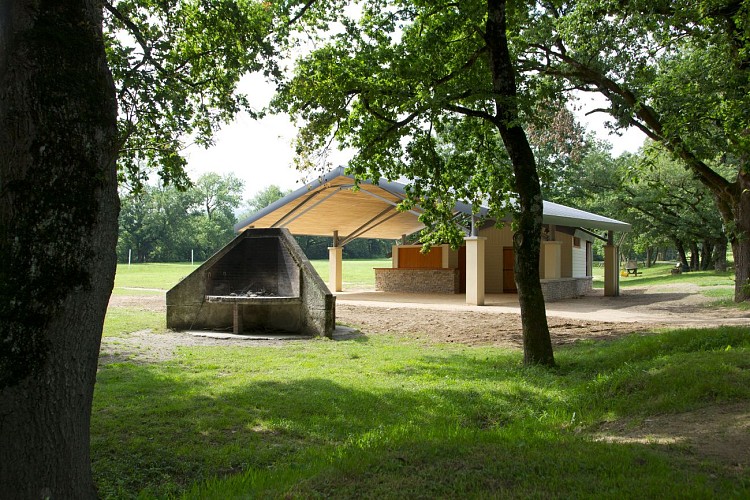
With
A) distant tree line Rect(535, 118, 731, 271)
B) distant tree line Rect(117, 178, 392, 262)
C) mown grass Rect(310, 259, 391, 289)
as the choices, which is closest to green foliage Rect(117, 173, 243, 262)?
distant tree line Rect(117, 178, 392, 262)

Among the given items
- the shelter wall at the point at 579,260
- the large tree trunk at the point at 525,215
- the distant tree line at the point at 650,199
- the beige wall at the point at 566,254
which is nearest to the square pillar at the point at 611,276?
the beige wall at the point at 566,254

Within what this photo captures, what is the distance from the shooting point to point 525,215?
27.1ft

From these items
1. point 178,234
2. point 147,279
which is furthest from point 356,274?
point 178,234

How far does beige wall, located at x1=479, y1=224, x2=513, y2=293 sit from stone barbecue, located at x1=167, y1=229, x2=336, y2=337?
14756 millimetres

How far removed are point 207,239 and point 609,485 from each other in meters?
77.3

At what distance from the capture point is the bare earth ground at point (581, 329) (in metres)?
4.35

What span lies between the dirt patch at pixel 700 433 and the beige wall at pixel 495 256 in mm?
20897

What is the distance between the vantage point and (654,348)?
26.8 feet

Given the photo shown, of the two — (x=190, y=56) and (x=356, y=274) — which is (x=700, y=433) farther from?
(x=356, y=274)

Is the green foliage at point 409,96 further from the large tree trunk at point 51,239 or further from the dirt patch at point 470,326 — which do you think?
the large tree trunk at point 51,239

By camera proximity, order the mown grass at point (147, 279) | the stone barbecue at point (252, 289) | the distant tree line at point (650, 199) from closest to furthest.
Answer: the stone barbecue at point (252, 289) < the mown grass at point (147, 279) < the distant tree line at point (650, 199)

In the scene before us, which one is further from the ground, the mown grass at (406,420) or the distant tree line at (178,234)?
the distant tree line at (178,234)

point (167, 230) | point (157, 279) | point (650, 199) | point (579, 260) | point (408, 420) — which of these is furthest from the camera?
point (167, 230)

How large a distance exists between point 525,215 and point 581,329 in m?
5.33
